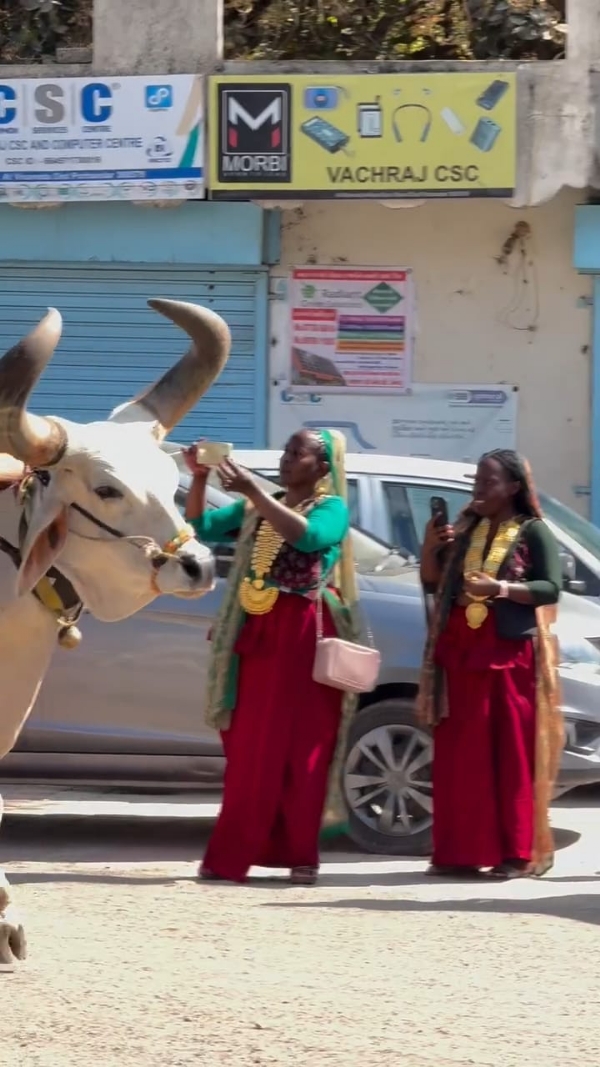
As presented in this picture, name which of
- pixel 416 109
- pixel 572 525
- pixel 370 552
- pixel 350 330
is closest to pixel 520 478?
pixel 370 552

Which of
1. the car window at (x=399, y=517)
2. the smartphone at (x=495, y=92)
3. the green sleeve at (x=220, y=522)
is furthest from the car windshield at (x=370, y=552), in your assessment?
the smartphone at (x=495, y=92)

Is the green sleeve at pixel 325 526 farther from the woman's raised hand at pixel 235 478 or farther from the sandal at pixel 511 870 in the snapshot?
the sandal at pixel 511 870

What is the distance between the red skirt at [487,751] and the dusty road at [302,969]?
7.9 inches

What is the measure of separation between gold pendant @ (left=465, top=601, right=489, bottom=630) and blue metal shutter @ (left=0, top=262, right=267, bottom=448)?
5.69 m

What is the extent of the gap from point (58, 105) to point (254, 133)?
1403mm

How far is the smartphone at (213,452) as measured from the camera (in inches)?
267

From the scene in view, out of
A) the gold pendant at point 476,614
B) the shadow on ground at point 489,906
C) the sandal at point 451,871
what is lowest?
the sandal at point 451,871

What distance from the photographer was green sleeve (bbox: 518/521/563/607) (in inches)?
299

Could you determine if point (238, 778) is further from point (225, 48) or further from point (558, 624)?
point (225, 48)

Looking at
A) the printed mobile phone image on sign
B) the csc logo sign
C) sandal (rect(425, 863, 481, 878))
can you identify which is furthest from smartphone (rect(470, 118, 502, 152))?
sandal (rect(425, 863, 481, 878))

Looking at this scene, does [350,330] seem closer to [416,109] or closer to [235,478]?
[416,109]

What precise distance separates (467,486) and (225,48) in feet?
20.6

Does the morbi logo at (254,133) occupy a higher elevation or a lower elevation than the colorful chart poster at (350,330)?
higher

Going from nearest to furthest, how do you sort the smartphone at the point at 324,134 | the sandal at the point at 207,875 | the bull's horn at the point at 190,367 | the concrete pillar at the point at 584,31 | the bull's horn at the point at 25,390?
the bull's horn at the point at 25,390
the bull's horn at the point at 190,367
the sandal at the point at 207,875
the smartphone at the point at 324,134
the concrete pillar at the point at 584,31
